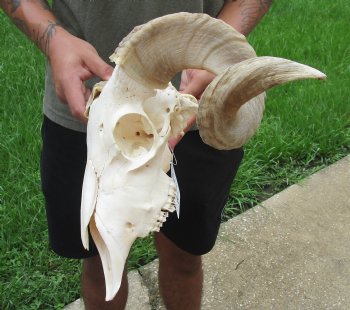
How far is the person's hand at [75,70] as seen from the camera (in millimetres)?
1557

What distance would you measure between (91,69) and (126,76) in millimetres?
226

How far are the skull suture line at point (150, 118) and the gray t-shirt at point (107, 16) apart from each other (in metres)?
0.39

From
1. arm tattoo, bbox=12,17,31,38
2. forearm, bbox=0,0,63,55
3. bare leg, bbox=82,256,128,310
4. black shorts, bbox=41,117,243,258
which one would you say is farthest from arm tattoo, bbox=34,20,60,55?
bare leg, bbox=82,256,128,310

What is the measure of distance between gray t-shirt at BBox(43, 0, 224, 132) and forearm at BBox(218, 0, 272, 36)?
3.2 inches

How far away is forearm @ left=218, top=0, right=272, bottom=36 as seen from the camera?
1.82 meters

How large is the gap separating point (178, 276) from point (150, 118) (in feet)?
3.48

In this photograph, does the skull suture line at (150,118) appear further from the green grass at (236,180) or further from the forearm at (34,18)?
the green grass at (236,180)

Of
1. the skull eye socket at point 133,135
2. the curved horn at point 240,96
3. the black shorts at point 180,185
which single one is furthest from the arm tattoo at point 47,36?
the curved horn at point 240,96

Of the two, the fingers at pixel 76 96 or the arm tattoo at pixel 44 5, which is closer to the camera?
the fingers at pixel 76 96

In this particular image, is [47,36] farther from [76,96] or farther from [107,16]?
[76,96]

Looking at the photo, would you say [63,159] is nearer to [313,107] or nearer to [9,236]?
[9,236]

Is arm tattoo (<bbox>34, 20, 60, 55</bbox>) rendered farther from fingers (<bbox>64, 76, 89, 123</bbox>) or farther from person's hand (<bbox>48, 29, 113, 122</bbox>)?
fingers (<bbox>64, 76, 89, 123</bbox>)

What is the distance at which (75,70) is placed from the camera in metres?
1.58

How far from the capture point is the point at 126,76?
1.39 metres
